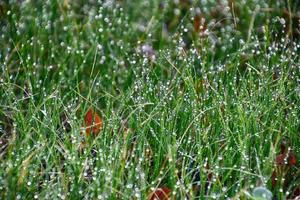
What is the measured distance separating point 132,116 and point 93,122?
154 mm

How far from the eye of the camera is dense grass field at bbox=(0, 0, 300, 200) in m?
2.34

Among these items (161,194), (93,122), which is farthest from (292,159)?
(93,122)

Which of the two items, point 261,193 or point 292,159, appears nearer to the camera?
point 261,193

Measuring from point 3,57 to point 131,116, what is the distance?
3.26ft

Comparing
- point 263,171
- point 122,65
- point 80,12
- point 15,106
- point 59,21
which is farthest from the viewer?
point 80,12

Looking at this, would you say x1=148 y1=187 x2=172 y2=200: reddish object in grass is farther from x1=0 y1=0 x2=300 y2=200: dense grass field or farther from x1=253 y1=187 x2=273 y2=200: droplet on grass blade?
x1=253 y1=187 x2=273 y2=200: droplet on grass blade

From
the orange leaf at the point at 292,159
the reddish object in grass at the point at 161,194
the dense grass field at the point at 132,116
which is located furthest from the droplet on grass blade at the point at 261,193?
the orange leaf at the point at 292,159

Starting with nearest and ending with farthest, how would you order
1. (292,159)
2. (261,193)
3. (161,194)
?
(261,193) < (161,194) < (292,159)

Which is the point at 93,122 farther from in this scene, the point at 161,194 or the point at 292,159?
the point at 292,159

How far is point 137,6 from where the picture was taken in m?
3.88

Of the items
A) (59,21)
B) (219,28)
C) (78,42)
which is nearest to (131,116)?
(78,42)

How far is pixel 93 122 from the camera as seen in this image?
2715 millimetres

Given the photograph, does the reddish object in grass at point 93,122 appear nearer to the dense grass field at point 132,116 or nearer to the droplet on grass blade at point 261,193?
the dense grass field at point 132,116

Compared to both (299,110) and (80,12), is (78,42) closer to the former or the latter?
(80,12)
